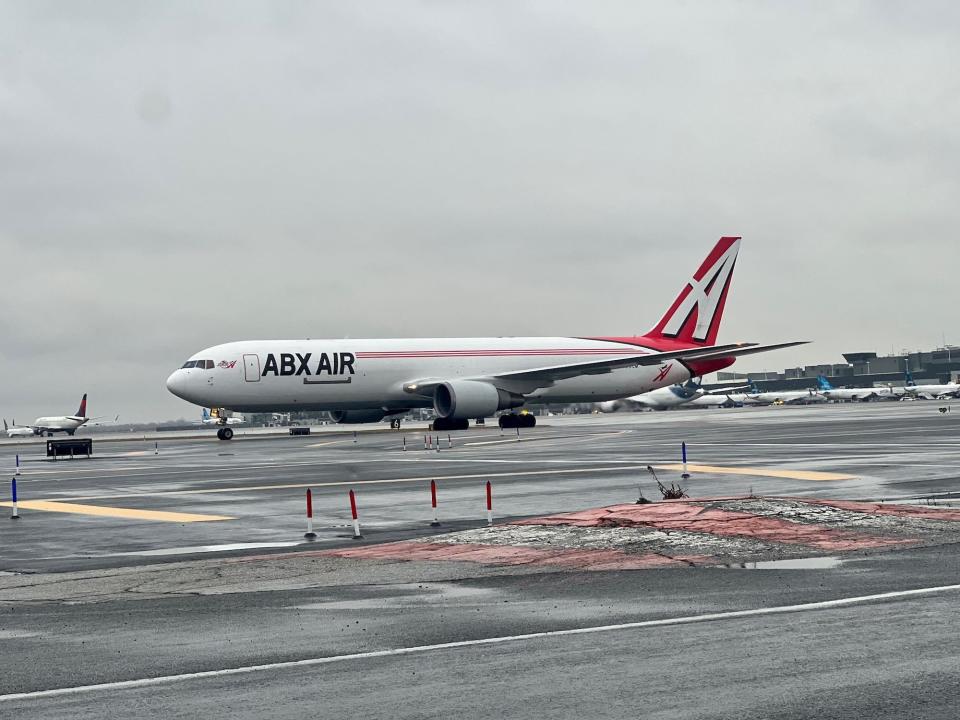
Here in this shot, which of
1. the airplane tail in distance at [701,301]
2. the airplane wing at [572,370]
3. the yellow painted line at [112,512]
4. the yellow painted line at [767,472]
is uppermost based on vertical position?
the airplane tail in distance at [701,301]

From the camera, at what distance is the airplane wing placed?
6631 centimetres

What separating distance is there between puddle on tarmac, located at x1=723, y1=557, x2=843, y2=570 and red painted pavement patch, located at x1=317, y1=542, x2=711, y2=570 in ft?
1.95

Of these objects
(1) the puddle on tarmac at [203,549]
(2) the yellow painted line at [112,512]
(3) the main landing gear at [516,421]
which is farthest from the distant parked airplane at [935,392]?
(1) the puddle on tarmac at [203,549]

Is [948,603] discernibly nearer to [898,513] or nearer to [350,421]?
[898,513]

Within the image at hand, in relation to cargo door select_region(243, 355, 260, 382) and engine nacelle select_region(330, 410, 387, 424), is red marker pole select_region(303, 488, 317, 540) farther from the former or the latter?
engine nacelle select_region(330, 410, 387, 424)

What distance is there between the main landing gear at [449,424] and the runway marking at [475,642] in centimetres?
5447

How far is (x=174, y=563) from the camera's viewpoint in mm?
16812

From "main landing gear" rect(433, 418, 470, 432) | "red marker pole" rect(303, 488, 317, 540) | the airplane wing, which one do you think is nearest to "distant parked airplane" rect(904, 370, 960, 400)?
the airplane wing

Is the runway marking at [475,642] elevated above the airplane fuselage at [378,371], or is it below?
below

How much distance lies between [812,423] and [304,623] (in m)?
53.3

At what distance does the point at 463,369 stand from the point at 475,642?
5881 centimetres

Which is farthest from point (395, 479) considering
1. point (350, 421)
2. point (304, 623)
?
point (350, 421)

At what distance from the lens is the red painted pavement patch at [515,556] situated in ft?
49.3

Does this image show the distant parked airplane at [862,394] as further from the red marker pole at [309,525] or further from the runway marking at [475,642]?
the runway marking at [475,642]
